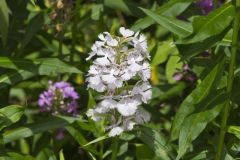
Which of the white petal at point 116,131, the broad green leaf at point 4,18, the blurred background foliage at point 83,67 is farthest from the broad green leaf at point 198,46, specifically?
the broad green leaf at point 4,18

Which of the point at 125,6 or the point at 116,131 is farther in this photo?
the point at 125,6

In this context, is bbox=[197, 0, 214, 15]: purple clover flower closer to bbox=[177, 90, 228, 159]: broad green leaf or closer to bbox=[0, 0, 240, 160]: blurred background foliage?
bbox=[0, 0, 240, 160]: blurred background foliage

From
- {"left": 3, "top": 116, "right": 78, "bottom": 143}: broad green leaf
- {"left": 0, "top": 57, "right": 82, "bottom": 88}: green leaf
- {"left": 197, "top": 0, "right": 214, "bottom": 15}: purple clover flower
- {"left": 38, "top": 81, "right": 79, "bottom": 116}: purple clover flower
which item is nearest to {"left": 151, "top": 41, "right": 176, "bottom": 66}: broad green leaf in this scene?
{"left": 197, "top": 0, "right": 214, "bottom": 15}: purple clover flower

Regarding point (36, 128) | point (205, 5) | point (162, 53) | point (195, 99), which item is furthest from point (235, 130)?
point (162, 53)

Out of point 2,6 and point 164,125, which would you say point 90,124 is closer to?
point 2,6

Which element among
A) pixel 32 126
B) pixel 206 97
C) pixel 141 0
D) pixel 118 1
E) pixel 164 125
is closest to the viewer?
pixel 206 97

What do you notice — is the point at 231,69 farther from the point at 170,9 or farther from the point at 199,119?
the point at 170,9

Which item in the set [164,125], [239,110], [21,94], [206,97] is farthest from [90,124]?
[21,94]
